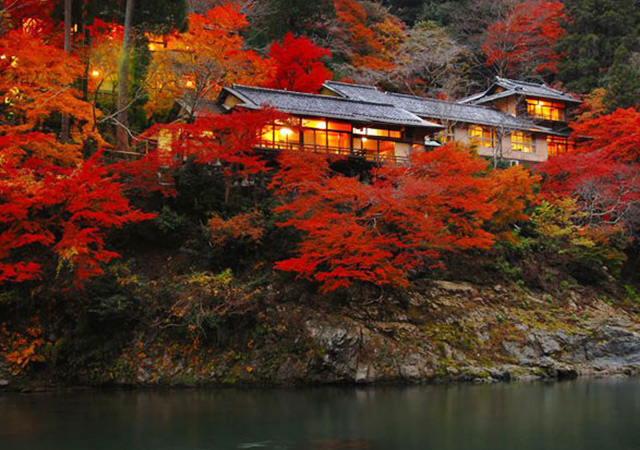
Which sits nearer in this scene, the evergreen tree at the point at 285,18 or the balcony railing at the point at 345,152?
the balcony railing at the point at 345,152

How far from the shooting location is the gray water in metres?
14.4

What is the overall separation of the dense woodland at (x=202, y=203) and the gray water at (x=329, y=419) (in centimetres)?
379

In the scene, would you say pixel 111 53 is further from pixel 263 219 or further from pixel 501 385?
pixel 501 385

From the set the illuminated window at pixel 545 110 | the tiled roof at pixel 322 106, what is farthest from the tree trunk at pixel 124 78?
the illuminated window at pixel 545 110

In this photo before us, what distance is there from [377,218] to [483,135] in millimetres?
21892

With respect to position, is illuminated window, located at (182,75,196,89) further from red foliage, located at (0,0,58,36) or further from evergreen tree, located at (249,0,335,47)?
evergreen tree, located at (249,0,335,47)

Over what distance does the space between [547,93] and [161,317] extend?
35.1 meters

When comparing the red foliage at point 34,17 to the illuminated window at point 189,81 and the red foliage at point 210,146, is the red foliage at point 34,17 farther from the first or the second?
the red foliage at point 210,146

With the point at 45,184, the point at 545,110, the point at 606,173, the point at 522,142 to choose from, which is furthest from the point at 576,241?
the point at 45,184

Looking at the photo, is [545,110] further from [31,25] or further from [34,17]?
[31,25]

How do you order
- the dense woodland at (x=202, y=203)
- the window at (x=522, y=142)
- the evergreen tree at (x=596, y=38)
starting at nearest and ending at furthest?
1. the dense woodland at (x=202, y=203)
2. the window at (x=522, y=142)
3. the evergreen tree at (x=596, y=38)

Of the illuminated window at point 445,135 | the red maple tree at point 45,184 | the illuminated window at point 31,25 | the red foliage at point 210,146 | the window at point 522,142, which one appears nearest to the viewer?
the red maple tree at point 45,184

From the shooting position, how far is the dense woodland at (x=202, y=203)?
70.5ft

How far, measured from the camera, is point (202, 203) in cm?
2647
